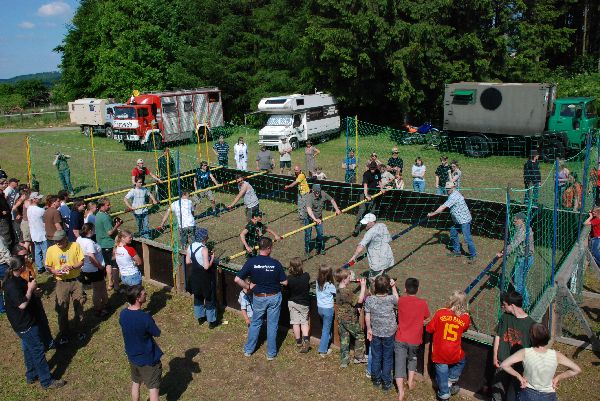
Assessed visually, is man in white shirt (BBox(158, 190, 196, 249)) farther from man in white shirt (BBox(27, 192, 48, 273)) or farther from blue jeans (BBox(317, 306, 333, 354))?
blue jeans (BBox(317, 306, 333, 354))

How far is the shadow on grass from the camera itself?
23.1ft

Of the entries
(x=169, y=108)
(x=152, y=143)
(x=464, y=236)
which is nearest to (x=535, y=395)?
(x=464, y=236)

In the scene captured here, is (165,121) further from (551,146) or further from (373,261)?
(373,261)

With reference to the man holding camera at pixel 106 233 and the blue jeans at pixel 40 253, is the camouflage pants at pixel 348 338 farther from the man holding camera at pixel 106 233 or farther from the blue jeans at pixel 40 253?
the blue jeans at pixel 40 253

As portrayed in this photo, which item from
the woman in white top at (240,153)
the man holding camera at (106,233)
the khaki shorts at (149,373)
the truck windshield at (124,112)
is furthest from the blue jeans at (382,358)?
the truck windshield at (124,112)

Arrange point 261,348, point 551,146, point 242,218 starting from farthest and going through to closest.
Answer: point 551,146
point 242,218
point 261,348

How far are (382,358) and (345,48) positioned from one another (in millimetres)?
21778

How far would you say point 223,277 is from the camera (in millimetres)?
9039

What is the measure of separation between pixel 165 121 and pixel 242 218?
14577mm

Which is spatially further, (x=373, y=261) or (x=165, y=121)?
(x=165, y=121)

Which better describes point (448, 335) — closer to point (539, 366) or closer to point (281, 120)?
point (539, 366)

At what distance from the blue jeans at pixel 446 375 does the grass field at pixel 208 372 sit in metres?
0.23

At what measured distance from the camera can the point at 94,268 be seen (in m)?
8.75

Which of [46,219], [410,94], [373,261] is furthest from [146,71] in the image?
[373,261]
